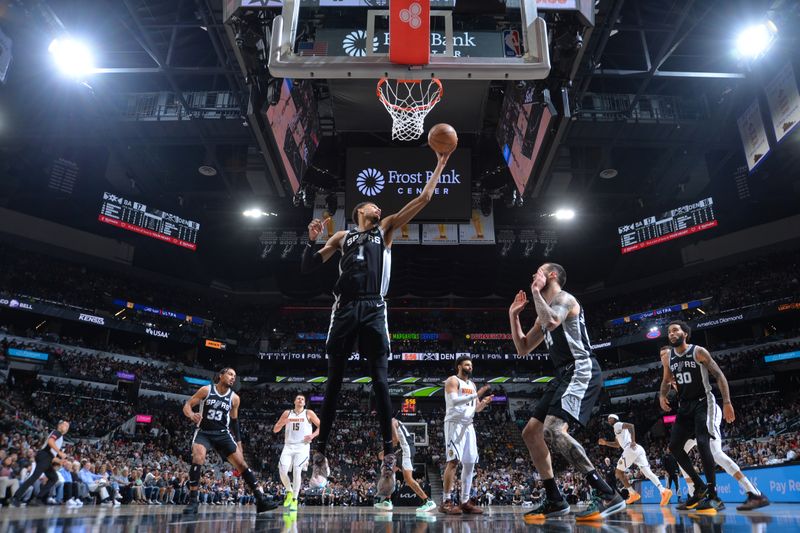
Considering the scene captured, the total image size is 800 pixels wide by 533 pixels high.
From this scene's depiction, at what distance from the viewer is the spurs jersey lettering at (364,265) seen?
4445mm

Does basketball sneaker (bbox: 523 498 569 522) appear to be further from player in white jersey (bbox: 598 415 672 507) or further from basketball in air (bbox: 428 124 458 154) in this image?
player in white jersey (bbox: 598 415 672 507)

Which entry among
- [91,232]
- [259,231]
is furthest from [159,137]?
[91,232]

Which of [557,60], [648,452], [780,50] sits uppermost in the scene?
[780,50]

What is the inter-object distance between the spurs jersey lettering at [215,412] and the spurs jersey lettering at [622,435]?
8471 millimetres

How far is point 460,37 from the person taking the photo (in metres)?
9.19

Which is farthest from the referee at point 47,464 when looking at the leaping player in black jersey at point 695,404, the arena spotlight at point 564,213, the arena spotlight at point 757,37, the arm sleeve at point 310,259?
the arena spotlight at point 564,213

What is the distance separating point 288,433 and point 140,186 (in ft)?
56.4

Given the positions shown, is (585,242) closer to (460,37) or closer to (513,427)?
(513,427)

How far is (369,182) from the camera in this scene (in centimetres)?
1581

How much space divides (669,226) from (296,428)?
19028mm

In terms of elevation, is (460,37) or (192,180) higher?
(192,180)

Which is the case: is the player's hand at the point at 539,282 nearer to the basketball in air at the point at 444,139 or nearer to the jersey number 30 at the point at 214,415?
the basketball in air at the point at 444,139

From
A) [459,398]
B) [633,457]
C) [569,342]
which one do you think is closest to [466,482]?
[459,398]

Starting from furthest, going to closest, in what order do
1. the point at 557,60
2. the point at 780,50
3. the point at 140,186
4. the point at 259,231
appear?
the point at 259,231, the point at 140,186, the point at 780,50, the point at 557,60
